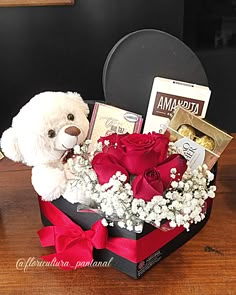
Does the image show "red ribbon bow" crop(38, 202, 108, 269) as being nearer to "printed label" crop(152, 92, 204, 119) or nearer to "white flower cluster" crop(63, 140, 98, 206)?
"white flower cluster" crop(63, 140, 98, 206)

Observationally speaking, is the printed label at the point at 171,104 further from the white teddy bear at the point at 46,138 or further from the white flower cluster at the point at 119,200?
the white flower cluster at the point at 119,200

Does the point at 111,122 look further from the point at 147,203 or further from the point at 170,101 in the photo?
the point at 147,203

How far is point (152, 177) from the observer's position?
0.67 meters

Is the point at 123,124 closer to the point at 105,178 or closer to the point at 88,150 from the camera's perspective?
the point at 88,150

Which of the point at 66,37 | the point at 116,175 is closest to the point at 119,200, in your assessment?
the point at 116,175

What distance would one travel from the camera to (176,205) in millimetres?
679

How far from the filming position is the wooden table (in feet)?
2.48

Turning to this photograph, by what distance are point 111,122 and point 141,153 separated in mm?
281

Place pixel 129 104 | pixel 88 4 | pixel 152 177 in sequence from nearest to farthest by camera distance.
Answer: pixel 152 177 < pixel 129 104 < pixel 88 4

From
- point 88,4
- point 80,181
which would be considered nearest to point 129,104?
point 80,181

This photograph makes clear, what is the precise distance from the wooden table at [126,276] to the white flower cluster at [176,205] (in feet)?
0.38

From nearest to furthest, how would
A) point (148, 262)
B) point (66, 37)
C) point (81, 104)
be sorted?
point (148, 262) < point (81, 104) < point (66, 37)

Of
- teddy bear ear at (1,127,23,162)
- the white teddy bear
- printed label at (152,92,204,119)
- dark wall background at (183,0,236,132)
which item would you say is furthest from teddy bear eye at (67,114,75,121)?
dark wall background at (183,0,236,132)

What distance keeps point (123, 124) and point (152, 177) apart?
→ 0.30 m
